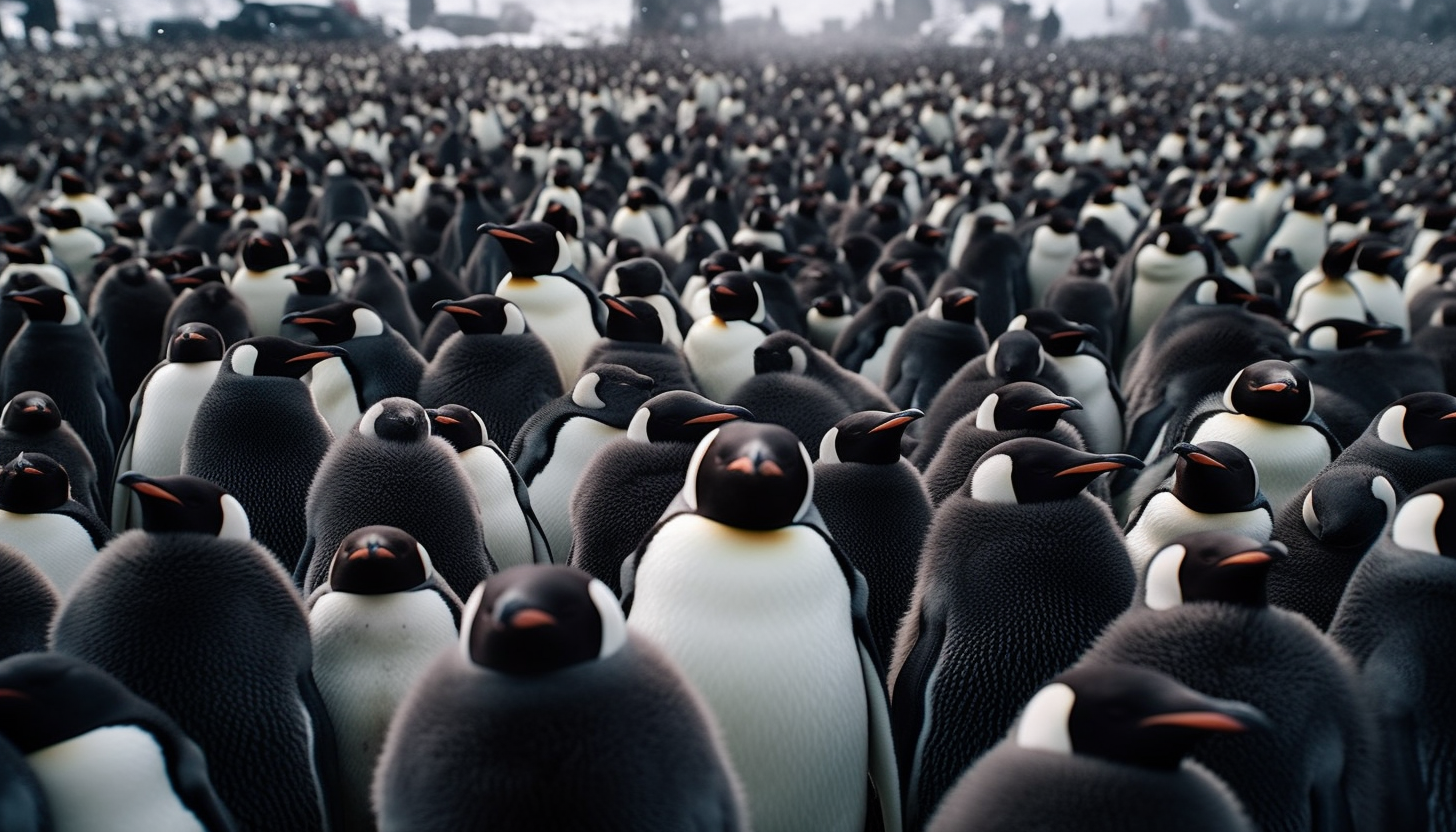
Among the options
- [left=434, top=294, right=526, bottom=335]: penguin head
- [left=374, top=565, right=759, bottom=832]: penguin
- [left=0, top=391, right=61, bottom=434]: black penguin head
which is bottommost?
[left=0, top=391, right=61, bottom=434]: black penguin head

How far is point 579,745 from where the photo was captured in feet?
3.94

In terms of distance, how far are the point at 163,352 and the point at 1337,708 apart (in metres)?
3.94

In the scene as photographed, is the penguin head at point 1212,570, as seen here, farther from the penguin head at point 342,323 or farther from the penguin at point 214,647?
the penguin head at point 342,323

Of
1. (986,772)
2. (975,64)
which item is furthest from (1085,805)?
(975,64)

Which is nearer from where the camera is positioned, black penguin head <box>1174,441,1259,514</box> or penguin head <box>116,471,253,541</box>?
penguin head <box>116,471,253,541</box>

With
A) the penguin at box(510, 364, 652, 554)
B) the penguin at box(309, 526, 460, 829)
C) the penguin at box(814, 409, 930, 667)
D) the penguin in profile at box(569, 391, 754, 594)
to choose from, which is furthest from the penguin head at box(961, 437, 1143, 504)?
the penguin at box(510, 364, 652, 554)

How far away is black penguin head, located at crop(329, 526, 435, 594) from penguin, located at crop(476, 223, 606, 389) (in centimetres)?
193

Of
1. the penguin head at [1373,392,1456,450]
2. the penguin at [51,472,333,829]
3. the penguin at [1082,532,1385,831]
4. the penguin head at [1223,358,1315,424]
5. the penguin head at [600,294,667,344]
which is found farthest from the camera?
the penguin head at [600,294,667,344]

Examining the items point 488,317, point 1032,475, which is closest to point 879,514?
point 1032,475

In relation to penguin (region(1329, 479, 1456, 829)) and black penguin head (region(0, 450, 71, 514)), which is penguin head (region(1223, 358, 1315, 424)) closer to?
penguin (region(1329, 479, 1456, 829))

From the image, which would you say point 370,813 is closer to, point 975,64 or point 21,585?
point 21,585

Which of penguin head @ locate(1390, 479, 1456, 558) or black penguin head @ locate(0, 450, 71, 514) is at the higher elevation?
penguin head @ locate(1390, 479, 1456, 558)

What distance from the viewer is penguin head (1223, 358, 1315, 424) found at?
8.48ft

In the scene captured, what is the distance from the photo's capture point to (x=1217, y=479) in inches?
81.8
